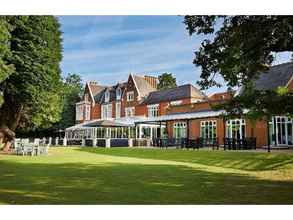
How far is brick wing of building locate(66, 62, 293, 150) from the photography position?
1808cm

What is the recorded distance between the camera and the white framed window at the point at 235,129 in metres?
19.3

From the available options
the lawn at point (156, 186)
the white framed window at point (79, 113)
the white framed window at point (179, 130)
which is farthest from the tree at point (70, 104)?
the lawn at point (156, 186)

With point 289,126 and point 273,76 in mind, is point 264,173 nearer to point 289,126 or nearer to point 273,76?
point 289,126

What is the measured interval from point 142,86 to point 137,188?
2450cm

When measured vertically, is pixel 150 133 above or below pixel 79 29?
below

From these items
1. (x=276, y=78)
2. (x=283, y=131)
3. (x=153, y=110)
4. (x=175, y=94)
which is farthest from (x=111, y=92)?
(x=283, y=131)

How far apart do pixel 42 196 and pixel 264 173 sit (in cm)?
601

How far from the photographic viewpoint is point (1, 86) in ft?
51.4

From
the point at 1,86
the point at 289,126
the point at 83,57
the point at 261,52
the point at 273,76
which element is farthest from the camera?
the point at 273,76

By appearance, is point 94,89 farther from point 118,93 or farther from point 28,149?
point 28,149

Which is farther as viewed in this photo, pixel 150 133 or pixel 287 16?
pixel 150 133

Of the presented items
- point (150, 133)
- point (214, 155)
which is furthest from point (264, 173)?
point (150, 133)

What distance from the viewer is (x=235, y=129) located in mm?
19656
